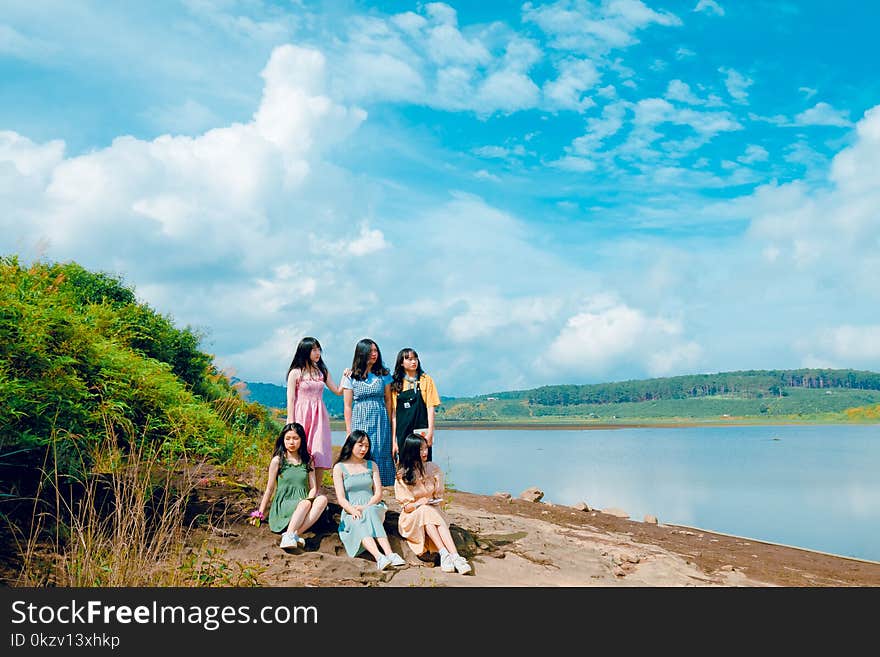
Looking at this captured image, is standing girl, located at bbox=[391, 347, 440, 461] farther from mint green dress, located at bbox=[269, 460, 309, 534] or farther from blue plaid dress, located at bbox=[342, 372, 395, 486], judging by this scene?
mint green dress, located at bbox=[269, 460, 309, 534]

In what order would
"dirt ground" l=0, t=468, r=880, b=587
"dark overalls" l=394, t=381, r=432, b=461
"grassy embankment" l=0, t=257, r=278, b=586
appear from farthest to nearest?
1. "dark overalls" l=394, t=381, r=432, b=461
2. "dirt ground" l=0, t=468, r=880, b=587
3. "grassy embankment" l=0, t=257, r=278, b=586

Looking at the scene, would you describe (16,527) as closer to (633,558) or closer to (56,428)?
(56,428)

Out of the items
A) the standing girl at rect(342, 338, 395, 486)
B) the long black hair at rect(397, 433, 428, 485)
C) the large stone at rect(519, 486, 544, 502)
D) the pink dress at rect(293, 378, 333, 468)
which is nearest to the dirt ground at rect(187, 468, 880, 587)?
the pink dress at rect(293, 378, 333, 468)

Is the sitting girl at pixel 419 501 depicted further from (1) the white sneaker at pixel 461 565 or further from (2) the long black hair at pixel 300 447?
(2) the long black hair at pixel 300 447

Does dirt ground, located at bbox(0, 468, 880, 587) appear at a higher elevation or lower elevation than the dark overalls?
lower

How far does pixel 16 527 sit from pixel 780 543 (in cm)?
1094

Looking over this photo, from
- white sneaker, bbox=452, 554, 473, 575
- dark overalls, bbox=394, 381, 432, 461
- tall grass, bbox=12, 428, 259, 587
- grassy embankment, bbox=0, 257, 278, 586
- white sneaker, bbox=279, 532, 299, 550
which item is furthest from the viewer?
dark overalls, bbox=394, 381, 432, 461

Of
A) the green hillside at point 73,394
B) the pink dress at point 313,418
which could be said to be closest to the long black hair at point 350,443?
the pink dress at point 313,418

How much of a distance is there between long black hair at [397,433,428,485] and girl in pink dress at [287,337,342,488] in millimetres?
910

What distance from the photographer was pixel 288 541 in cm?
614

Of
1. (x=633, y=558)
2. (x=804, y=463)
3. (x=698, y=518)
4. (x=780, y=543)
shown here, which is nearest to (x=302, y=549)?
(x=633, y=558)

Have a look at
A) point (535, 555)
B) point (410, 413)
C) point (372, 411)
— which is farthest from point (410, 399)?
point (535, 555)

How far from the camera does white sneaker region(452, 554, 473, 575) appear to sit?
6.23 m

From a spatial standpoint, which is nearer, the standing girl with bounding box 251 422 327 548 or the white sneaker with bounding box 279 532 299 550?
the white sneaker with bounding box 279 532 299 550
